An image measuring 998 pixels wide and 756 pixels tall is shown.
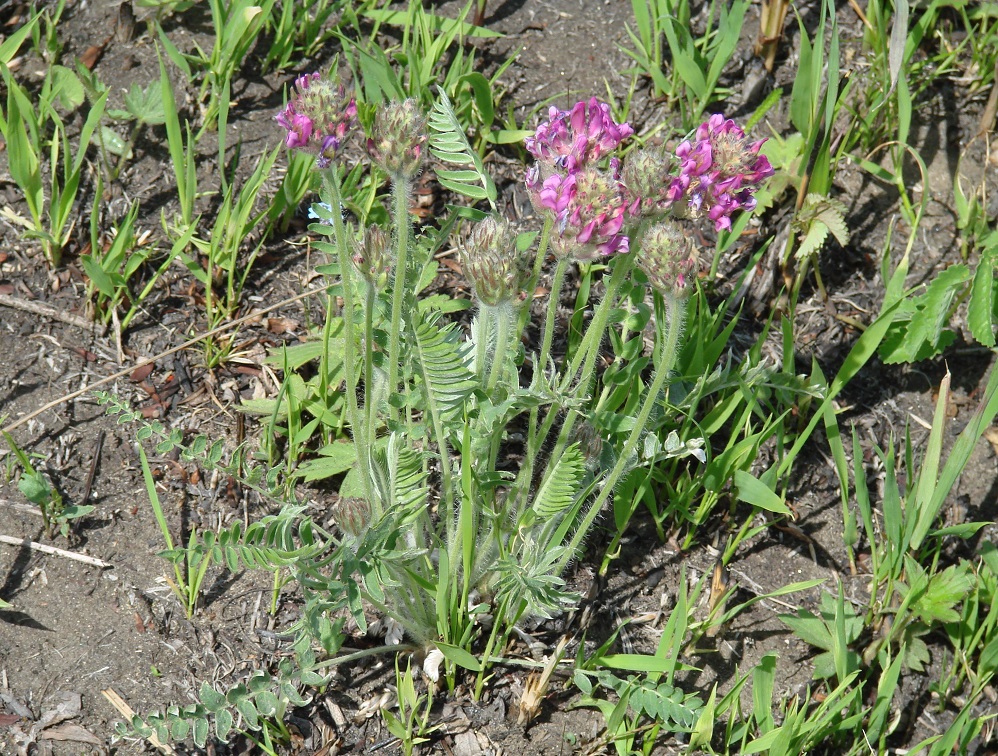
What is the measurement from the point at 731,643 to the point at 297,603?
1.26 meters

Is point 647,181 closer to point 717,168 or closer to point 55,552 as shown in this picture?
point 717,168

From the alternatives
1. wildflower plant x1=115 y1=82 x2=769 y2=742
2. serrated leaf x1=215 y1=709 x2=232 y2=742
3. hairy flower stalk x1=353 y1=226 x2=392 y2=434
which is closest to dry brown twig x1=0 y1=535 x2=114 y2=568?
wildflower plant x1=115 y1=82 x2=769 y2=742

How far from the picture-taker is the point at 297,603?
2.75m

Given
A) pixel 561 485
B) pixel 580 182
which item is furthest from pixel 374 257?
pixel 561 485

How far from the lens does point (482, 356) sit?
2377mm

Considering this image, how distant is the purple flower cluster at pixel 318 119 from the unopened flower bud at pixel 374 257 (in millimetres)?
253

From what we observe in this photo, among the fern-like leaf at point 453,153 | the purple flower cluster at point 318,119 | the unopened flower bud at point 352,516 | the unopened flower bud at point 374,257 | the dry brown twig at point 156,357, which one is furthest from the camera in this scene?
the dry brown twig at point 156,357

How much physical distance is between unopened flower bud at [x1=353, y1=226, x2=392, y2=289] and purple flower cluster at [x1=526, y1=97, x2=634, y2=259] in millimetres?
356

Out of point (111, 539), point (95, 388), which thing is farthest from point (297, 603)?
point (95, 388)

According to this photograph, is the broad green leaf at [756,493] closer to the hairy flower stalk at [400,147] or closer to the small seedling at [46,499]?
the hairy flower stalk at [400,147]

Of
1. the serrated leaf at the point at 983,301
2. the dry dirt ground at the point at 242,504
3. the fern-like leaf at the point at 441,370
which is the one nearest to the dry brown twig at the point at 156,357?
the dry dirt ground at the point at 242,504

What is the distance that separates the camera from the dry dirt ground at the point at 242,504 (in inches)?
102

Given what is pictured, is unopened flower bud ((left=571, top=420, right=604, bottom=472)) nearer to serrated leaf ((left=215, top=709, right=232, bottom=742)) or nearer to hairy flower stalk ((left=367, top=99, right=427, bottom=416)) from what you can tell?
hairy flower stalk ((left=367, top=99, right=427, bottom=416))

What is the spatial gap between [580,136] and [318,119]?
0.54 m
